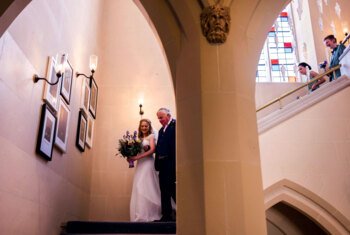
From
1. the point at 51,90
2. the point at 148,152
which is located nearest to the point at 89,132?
the point at 148,152

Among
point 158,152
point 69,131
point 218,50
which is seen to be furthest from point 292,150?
point 218,50

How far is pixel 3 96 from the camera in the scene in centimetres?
413

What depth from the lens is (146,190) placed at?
260 inches

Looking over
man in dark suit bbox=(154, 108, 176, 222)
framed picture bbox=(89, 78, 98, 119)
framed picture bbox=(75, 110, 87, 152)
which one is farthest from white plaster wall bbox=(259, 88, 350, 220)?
framed picture bbox=(89, 78, 98, 119)

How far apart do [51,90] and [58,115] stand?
0.47 metres

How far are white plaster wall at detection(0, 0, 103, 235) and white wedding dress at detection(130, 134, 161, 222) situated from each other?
994 millimetres

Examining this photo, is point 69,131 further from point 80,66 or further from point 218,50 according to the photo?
point 218,50

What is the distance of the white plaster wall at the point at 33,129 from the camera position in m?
4.20

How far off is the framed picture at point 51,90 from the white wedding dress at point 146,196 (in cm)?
184

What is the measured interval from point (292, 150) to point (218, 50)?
4565 millimetres

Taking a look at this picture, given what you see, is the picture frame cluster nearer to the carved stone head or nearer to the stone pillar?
the stone pillar

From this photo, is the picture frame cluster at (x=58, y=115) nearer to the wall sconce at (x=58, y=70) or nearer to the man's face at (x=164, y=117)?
the wall sconce at (x=58, y=70)

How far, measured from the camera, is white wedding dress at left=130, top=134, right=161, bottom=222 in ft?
21.3

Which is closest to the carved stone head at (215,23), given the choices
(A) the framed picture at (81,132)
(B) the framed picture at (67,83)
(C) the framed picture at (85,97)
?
(B) the framed picture at (67,83)
